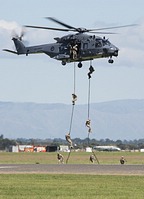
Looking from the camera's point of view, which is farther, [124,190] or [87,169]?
[87,169]

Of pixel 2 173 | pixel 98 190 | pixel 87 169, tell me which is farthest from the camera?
pixel 87 169

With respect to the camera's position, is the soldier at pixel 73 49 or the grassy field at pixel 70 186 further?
the soldier at pixel 73 49

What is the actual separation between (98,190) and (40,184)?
4514mm

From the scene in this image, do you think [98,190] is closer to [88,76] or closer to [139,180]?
[139,180]

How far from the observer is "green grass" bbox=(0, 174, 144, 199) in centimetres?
4244

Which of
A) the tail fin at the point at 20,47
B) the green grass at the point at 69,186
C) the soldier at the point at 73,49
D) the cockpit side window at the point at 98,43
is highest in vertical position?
the tail fin at the point at 20,47

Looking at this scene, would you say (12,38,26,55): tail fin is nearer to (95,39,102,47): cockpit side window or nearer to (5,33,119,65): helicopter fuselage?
(5,33,119,65): helicopter fuselage

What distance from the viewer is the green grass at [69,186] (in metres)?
42.4

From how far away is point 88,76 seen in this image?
64375 mm

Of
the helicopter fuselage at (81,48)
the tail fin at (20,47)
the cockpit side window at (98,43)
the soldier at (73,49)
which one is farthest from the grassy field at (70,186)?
the tail fin at (20,47)

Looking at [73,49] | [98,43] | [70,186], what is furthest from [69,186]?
[98,43]

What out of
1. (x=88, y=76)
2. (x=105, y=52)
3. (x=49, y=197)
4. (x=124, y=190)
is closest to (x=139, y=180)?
(x=124, y=190)

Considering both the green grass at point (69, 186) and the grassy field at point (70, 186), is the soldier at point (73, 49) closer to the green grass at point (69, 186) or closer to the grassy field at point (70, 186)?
the grassy field at point (70, 186)

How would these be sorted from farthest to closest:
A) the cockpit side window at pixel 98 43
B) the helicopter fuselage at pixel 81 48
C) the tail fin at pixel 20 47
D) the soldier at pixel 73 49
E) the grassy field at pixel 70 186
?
the tail fin at pixel 20 47
the cockpit side window at pixel 98 43
the helicopter fuselage at pixel 81 48
the soldier at pixel 73 49
the grassy field at pixel 70 186
